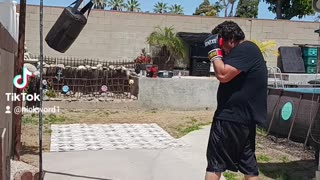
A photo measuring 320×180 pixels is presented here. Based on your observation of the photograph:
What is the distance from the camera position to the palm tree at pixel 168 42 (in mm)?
16766

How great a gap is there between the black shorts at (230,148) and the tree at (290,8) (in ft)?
93.5

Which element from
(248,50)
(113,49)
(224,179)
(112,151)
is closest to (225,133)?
(248,50)

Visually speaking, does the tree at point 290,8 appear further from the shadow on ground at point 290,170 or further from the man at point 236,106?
the man at point 236,106

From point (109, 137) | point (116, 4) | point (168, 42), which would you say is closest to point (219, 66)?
point (109, 137)

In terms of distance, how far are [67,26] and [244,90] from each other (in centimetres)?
225

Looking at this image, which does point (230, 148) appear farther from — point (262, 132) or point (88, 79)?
point (88, 79)

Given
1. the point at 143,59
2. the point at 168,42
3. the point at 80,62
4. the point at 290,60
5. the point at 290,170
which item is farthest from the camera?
the point at 290,60

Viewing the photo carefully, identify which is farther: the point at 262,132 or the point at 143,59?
the point at 143,59

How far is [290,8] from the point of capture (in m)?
33.2

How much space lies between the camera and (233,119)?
13.3ft

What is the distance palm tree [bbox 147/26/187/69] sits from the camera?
1677 cm

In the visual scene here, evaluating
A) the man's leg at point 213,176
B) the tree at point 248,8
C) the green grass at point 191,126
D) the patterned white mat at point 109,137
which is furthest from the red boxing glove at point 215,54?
the tree at point 248,8

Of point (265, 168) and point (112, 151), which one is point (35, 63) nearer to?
point (112, 151)

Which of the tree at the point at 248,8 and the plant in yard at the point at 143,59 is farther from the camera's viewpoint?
the tree at the point at 248,8
